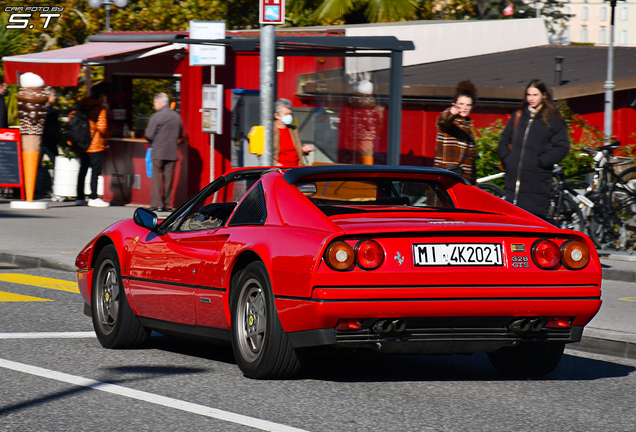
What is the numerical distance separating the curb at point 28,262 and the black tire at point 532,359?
263 inches

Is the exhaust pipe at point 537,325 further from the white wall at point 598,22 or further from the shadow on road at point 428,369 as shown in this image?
the white wall at point 598,22

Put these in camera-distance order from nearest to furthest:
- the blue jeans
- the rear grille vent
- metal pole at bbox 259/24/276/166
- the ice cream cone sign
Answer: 1. the rear grille vent
2. metal pole at bbox 259/24/276/166
3. the ice cream cone sign
4. the blue jeans

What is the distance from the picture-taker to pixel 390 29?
22656mm

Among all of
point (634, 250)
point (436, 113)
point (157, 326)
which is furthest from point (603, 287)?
point (436, 113)

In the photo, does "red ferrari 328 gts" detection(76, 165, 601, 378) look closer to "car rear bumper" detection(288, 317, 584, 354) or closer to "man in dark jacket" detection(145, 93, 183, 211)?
"car rear bumper" detection(288, 317, 584, 354)

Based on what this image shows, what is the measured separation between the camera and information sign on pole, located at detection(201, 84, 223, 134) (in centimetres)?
1636

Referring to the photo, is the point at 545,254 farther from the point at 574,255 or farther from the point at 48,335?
the point at 48,335

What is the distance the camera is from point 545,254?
19.3 feet

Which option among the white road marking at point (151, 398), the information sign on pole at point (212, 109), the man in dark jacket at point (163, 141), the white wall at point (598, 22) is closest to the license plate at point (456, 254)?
the white road marking at point (151, 398)

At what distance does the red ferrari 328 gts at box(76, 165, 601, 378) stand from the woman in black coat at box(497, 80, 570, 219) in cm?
352

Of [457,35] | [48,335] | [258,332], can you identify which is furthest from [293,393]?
[457,35]

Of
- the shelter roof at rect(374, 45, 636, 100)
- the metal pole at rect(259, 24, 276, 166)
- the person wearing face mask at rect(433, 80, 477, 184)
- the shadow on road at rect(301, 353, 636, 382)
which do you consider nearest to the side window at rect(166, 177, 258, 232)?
the shadow on road at rect(301, 353, 636, 382)

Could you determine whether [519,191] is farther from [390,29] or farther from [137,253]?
[390,29]

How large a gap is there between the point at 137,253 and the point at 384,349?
2209mm
